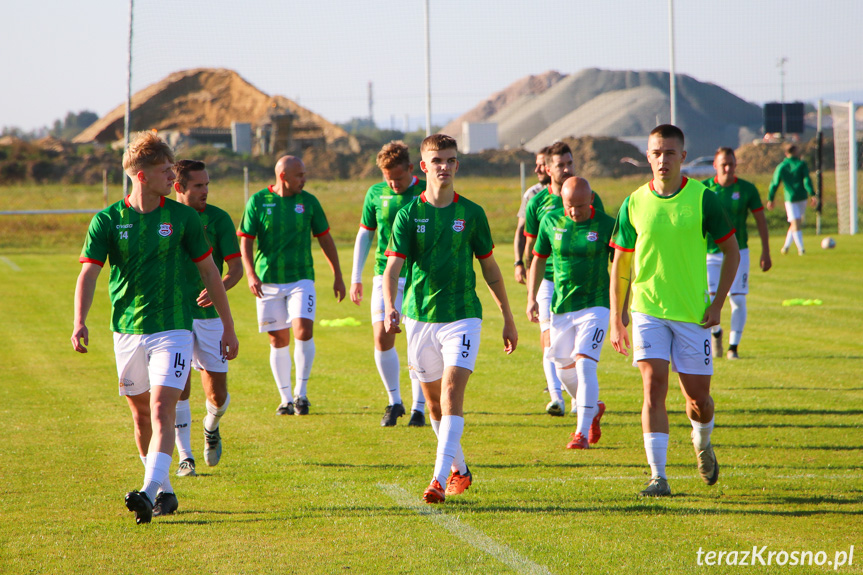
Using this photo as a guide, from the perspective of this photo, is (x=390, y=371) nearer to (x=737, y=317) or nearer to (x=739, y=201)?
(x=737, y=317)

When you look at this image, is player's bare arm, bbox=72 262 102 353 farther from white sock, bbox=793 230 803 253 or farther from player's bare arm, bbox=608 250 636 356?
white sock, bbox=793 230 803 253

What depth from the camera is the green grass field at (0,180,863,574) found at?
475cm

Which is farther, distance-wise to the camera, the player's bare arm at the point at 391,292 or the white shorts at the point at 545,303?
the white shorts at the point at 545,303

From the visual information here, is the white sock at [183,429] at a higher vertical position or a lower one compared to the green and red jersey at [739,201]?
lower

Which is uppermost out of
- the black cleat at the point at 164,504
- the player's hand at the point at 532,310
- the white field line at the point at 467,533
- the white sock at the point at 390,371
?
the player's hand at the point at 532,310

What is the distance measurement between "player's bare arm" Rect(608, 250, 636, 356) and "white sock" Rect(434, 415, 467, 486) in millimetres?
1157

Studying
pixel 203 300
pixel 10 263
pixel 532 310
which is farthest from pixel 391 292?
pixel 10 263

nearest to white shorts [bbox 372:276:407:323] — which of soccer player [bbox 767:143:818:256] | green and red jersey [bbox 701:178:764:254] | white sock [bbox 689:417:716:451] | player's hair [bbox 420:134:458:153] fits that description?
player's hair [bbox 420:134:458:153]

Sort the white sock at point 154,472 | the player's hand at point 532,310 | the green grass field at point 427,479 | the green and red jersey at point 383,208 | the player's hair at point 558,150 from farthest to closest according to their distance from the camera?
1. the green and red jersey at point 383,208
2. the player's hair at point 558,150
3. the player's hand at point 532,310
4. the white sock at point 154,472
5. the green grass field at point 427,479

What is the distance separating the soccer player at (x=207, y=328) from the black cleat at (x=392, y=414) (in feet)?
5.72

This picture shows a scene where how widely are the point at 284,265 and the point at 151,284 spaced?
11.0 ft

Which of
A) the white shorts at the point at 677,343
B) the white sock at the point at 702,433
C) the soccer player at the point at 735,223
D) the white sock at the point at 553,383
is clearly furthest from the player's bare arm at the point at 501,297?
the soccer player at the point at 735,223

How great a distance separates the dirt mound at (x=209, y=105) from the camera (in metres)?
43.2

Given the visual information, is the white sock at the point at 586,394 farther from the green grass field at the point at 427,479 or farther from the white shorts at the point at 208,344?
the white shorts at the point at 208,344
